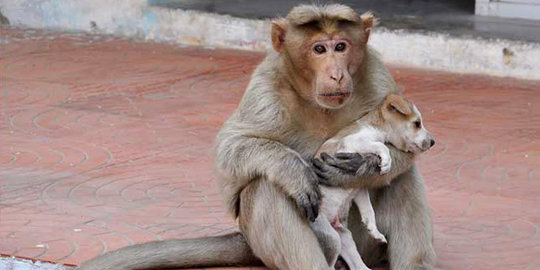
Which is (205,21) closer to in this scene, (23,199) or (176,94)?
(176,94)

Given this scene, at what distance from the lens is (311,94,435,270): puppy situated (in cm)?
480

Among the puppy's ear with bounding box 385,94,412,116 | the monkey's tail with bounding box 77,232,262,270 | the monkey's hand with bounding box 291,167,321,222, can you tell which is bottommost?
the monkey's tail with bounding box 77,232,262,270

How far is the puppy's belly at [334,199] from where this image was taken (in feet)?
15.9

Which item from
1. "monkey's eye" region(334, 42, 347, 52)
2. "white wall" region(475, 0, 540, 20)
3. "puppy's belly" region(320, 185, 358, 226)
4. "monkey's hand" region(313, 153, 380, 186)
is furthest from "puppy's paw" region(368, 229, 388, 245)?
"white wall" region(475, 0, 540, 20)

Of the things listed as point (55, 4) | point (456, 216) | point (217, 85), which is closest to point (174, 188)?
point (456, 216)

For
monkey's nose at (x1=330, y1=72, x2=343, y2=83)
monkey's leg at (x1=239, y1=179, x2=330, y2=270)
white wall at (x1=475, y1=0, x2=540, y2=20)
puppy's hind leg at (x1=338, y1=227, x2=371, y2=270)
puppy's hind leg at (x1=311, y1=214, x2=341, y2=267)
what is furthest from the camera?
white wall at (x1=475, y1=0, x2=540, y2=20)

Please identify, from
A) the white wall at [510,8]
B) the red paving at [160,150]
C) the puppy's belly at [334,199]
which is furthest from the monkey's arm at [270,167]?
the white wall at [510,8]

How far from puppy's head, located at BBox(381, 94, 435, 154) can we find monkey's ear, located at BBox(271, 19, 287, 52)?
49 cm

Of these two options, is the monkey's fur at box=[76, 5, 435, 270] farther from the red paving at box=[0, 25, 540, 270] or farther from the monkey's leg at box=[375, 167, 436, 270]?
the red paving at box=[0, 25, 540, 270]

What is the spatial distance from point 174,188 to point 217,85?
295 cm

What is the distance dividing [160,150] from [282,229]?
3.22m

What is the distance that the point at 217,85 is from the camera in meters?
9.80

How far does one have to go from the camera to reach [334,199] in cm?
485

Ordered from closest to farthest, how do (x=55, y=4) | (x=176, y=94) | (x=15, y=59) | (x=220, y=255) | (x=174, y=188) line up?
(x=220, y=255)
(x=174, y=188)
(x=176, y=94)
(x=15, y=59)
(x=55, y=4)
